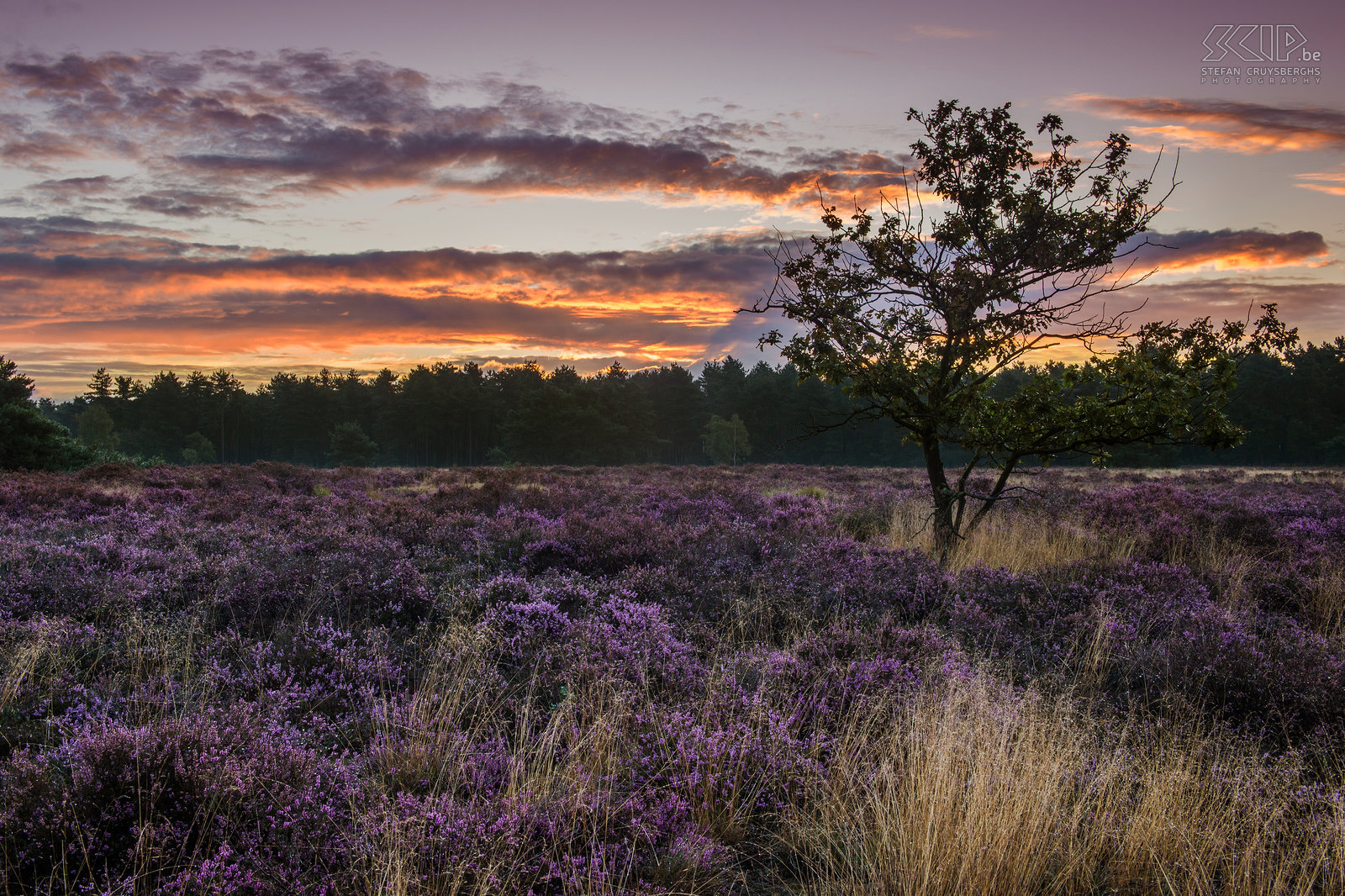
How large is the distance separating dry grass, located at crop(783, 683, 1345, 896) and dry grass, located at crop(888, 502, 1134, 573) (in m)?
4.82

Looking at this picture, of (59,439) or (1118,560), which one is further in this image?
(59,439)

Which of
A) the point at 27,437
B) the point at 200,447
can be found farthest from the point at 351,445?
the point at 27,437

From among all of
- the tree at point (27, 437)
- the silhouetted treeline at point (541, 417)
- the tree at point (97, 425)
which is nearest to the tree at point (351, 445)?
the silhouetted treeline at point (541, 417)

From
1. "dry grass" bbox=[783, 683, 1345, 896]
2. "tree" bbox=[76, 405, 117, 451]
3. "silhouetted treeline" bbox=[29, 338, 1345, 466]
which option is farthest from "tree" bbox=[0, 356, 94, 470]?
"tree" bbox=[76, 405, 117, 451]

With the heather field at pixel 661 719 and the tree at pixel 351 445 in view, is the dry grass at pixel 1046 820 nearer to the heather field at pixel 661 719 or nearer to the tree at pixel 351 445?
the heather field at pixel 661 719

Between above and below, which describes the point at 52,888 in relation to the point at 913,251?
below

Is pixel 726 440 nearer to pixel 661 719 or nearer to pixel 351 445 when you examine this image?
pixel 351 445

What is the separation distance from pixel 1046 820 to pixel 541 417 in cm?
7478

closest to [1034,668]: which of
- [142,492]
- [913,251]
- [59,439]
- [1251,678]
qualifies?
[1251,678]

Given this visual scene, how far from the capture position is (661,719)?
3992mm

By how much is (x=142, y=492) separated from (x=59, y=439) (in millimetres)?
11185

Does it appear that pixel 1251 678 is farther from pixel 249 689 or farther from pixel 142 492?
pixel 142 492

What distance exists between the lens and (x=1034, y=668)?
530 centimetres

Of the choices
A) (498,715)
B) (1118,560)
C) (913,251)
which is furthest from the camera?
(913,251)
